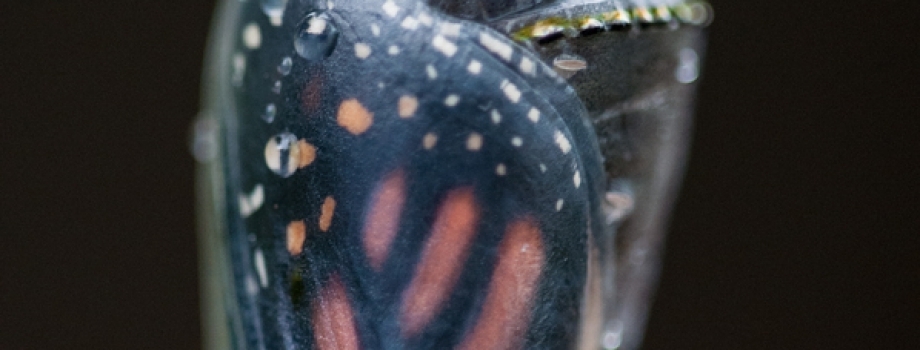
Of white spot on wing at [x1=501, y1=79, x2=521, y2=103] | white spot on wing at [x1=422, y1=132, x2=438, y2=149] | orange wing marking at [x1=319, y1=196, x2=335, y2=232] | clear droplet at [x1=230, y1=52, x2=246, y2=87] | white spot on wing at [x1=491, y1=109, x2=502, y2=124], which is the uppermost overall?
clear droplet at [x1=230, y1=52, x2=246, y2=87]

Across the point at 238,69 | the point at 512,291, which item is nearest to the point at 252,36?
the point at 238,69

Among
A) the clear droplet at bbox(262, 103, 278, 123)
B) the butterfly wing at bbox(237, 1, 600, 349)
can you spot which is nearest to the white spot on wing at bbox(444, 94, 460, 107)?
the butterfly wing at bbox(237, 1, 600, 349)

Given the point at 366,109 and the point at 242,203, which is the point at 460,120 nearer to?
the point at 366,109

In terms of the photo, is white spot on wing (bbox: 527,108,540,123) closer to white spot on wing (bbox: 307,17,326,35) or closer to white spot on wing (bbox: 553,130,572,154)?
white spot on wing (bbox: 553,130,572,154)

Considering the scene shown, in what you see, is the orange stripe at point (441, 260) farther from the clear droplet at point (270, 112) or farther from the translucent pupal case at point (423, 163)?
the clear droplet at point (270, 112)

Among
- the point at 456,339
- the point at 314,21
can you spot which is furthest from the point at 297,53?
the point at 456,339

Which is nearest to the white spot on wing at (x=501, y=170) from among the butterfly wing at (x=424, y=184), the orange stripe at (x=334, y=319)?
the butterfly wing at (x=424, y=184)
